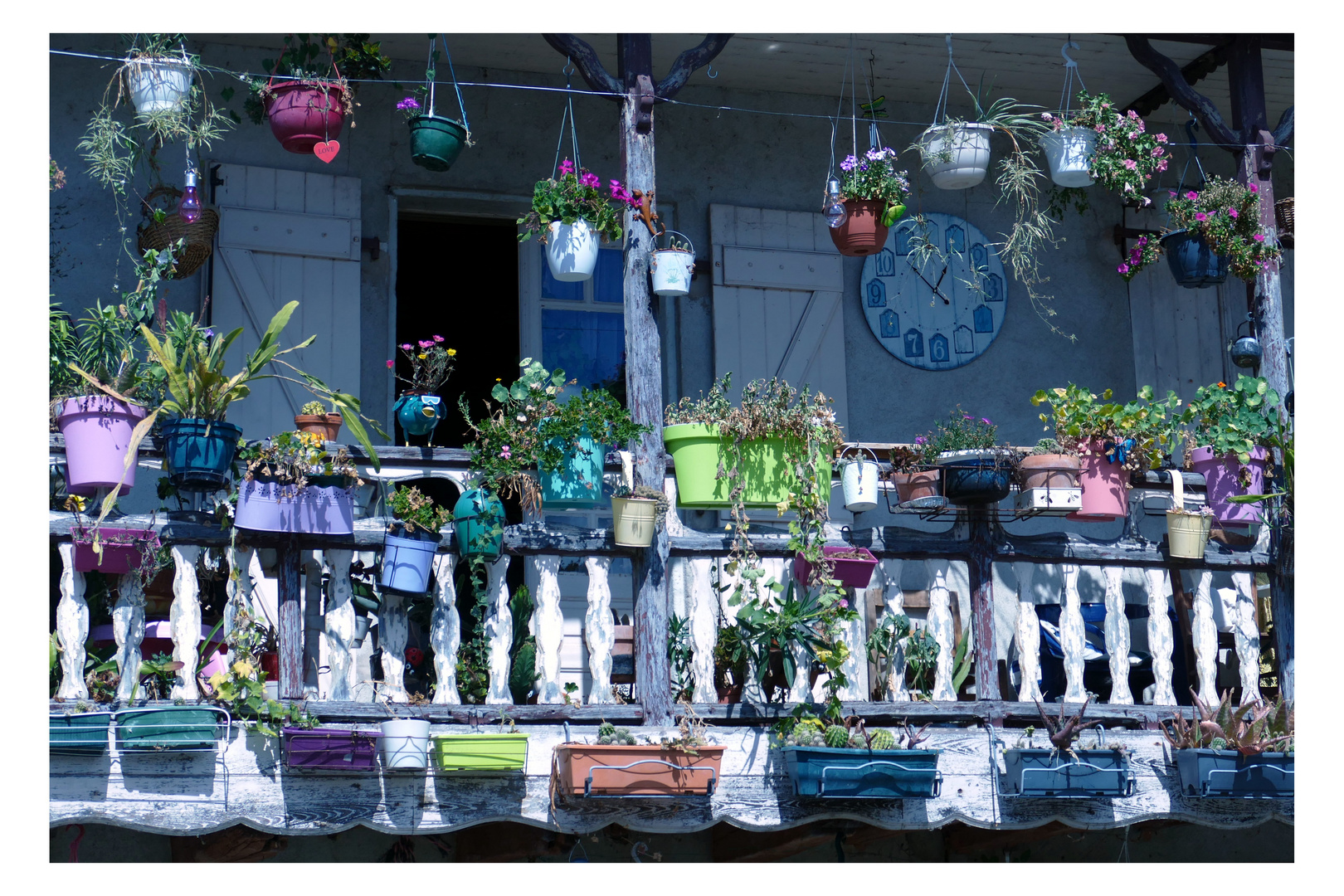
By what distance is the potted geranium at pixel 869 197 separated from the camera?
6309mm

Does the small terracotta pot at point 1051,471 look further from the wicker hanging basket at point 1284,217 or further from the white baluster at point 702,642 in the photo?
the wicker hanging basket at point 1284,217

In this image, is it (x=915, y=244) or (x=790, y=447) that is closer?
(x=790, y=447)

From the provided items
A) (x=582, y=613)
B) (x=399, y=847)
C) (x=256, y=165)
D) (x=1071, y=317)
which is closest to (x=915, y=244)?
(x=1071, y=317)

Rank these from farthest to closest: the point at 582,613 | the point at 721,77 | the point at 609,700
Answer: the point at 721,77 < the point at 582,613 < the point at 609,700

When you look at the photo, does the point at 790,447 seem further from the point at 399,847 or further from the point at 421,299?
the point at 421,299

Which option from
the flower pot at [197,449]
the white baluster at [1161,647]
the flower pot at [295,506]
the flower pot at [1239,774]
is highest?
the flower pot at [197,449]

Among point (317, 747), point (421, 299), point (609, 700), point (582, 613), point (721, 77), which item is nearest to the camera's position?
point (317, 747)

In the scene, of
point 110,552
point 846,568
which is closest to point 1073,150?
point 846,568

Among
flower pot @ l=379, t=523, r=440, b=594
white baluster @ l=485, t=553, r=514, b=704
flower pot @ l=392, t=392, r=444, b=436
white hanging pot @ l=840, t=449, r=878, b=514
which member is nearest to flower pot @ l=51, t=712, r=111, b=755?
flower pot @ l=379, t=523, r=440, b=594

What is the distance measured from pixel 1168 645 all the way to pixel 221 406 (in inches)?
145

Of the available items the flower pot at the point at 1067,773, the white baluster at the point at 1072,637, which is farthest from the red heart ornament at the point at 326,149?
the flower pot at the point at 1067,773

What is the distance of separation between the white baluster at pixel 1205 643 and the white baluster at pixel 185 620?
382 cm

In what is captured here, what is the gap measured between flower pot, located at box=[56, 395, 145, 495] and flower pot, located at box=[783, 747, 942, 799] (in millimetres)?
2520

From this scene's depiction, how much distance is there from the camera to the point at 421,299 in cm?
1012
